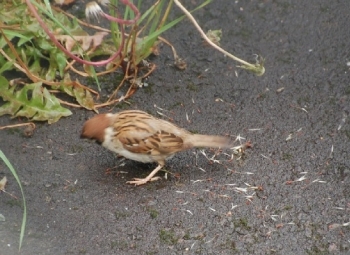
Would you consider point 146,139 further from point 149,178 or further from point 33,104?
point 33,104

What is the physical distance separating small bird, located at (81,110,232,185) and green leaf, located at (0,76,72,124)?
537 millimetres

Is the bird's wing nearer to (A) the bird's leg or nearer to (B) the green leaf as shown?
(A) the bird's leg

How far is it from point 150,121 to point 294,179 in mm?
979

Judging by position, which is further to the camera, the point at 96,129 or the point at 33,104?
the point at 33,104

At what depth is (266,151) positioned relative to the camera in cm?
457

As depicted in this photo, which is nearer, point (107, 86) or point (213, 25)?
point (107, 86)

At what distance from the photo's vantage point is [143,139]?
4.35m

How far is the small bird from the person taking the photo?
170 inches

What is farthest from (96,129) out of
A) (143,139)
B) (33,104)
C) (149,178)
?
(33,104)

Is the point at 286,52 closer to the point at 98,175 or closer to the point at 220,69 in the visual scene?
the point at 220,69

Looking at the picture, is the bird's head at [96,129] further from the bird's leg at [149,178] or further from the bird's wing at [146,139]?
the bird's leg at [149,178]

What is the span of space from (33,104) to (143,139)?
925 millimetres

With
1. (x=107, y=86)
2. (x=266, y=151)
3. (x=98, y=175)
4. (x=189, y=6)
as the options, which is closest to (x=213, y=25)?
(x=189, y=6)

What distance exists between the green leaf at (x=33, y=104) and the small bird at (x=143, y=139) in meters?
0.54
